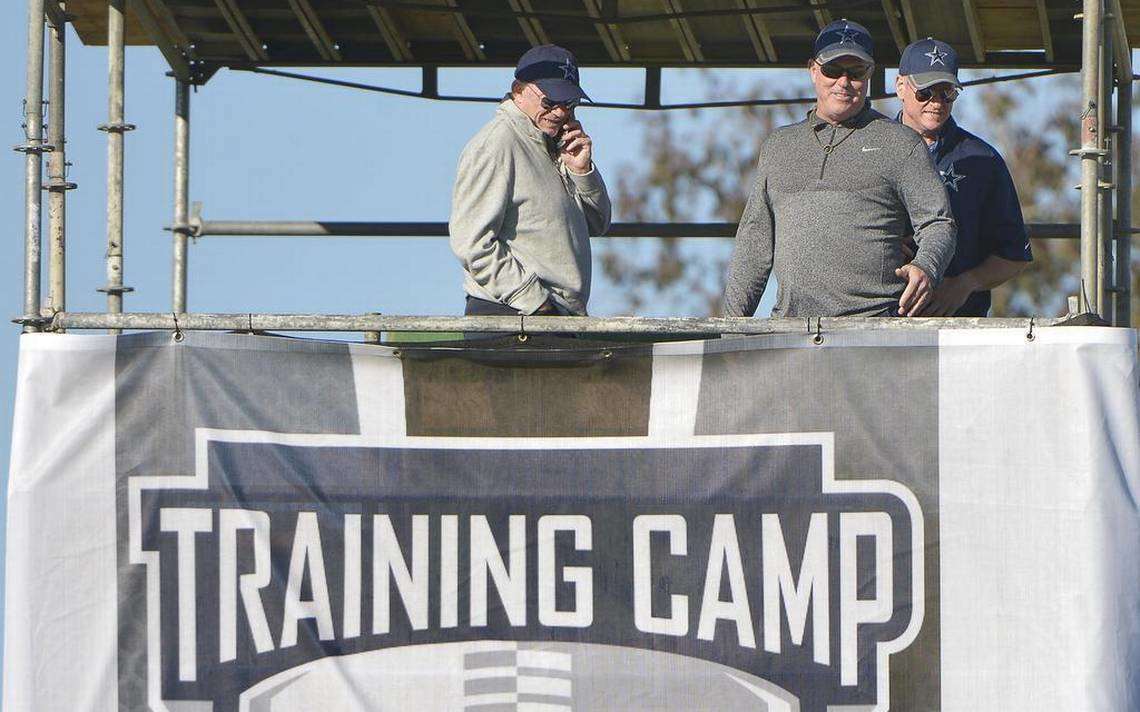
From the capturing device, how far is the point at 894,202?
6.30 m

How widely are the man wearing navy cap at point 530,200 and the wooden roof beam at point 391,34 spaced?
2.56 m

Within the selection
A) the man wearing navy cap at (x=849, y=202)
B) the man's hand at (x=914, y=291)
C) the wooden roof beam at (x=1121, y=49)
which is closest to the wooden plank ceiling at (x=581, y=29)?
the wooden roof beam at (x=1121, y=49)

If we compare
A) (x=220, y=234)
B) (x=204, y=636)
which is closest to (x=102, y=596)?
(x=204, y=636)

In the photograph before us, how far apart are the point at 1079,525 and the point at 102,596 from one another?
2784 mm

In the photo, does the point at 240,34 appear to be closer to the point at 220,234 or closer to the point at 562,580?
the point at 220,234

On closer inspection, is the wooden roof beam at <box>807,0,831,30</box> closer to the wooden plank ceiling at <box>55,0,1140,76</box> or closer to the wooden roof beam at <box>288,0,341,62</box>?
the wooden plank ceiling at <box>55,0,1140,76</box>

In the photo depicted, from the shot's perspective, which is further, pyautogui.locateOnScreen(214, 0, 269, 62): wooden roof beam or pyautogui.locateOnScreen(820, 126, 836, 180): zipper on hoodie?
pyautogui.locateOnScreen(214, 0, 269, 62): wooden roof beam

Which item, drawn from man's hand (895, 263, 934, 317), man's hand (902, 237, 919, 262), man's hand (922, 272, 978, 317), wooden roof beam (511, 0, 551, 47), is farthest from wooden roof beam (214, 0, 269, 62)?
man's hand (895, 263, 934, 317)

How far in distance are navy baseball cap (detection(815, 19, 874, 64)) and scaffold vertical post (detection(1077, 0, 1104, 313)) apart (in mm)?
676

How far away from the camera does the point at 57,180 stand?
6434 mm

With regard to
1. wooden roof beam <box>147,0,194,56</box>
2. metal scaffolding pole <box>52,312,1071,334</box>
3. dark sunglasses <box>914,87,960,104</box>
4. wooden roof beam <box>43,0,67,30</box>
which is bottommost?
metal scaffolding pole <box>52,312,1071,334</box>

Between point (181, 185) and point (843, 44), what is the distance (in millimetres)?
4309

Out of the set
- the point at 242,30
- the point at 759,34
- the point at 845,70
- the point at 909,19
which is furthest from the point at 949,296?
the point at 242,30

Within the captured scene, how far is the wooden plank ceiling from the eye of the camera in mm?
8938
